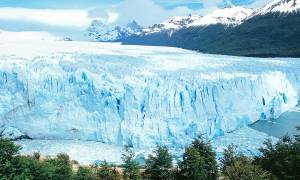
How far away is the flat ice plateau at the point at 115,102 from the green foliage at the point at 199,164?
6730 millimetres

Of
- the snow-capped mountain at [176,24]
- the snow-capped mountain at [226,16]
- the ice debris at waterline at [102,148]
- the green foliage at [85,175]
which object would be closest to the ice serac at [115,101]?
the ice debris at waterline at [102,148]

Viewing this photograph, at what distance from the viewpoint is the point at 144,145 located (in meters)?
26.2

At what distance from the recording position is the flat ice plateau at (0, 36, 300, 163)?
27000mm

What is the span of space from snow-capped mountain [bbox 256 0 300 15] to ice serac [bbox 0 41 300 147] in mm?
78515

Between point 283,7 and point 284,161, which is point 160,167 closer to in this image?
point 284,161

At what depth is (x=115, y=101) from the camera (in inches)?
1091

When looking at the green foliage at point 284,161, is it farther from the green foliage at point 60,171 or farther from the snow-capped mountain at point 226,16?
the snow-capped mountain at point 226,16

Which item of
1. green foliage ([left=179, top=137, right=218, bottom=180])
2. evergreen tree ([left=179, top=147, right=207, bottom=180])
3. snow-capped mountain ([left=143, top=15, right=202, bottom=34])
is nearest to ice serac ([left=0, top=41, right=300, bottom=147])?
green foliage ([left=179, top=137, right=218, bottom=180])

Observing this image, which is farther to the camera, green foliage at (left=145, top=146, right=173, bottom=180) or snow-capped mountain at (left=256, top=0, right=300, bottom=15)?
snow-capped mountain at (left=256, top=0, right=300, bottom=15)

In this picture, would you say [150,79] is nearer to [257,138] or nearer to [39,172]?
[257,138]

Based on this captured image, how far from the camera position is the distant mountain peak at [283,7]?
10412cm

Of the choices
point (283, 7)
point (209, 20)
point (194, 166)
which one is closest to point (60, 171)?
point (194, 166)

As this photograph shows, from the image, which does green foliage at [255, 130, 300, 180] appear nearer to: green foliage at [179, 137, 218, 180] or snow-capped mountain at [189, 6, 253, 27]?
green foliage at [179, 137, 218, 180]

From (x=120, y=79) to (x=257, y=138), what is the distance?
8.30m
